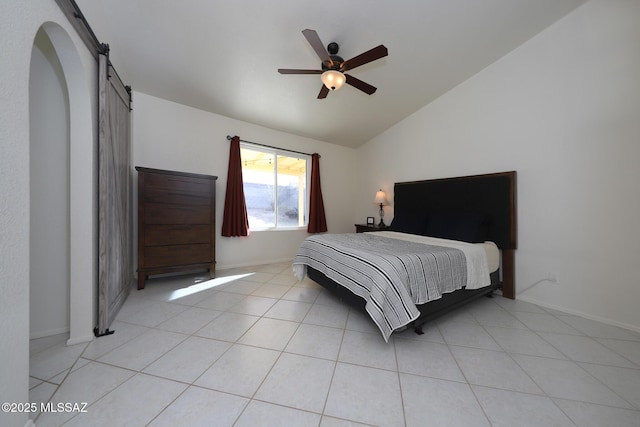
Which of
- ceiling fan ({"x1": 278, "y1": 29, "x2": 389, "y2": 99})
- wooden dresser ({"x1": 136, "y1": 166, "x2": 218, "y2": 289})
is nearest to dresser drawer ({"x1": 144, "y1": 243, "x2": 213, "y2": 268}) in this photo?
wooden dresser ({"x1": 136, "y1": 166, "x2": 218, "y2": 289})

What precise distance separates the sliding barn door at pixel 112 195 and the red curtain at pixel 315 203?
111 inches

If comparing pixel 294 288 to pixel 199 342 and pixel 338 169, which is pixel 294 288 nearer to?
pixel 199 342

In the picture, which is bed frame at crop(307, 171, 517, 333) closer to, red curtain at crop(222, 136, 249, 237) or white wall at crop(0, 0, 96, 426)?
red curtain at crop(222, 136, 249, 237)

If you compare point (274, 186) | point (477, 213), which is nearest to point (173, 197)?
point (274, 186)

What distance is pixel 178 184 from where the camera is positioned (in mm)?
2736

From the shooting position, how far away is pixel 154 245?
8.52ft

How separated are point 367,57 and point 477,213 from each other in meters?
2.35

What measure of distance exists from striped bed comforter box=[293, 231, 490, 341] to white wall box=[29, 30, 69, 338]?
218 centimetres

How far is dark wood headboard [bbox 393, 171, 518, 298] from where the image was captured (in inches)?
97.7

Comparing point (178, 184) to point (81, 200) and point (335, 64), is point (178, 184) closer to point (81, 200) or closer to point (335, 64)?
point (81, 200)

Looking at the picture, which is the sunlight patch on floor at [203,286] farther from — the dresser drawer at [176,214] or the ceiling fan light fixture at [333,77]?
the ceiling fan light fixture at [333,77]

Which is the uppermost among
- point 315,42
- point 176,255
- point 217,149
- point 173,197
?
point 315,42

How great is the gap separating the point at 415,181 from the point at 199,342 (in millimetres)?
3654

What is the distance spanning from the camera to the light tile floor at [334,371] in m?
1.04
